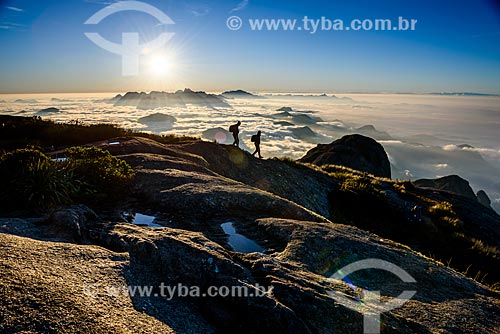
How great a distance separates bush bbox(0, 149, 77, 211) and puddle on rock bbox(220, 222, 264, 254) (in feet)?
14.1

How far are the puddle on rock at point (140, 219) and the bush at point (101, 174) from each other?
1.80 m

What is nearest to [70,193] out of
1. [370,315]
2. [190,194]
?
[190,194]

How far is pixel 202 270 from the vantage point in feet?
16.9

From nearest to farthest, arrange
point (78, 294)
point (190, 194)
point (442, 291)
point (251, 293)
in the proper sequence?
point (78, 294)
point (251, 293)
point (442, 291)
point (190, 194)

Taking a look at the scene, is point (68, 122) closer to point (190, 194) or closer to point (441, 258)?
point (190, 194)

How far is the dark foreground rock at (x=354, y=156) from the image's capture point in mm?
45688

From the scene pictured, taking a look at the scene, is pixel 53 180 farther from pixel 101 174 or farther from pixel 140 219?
pixel 140 219

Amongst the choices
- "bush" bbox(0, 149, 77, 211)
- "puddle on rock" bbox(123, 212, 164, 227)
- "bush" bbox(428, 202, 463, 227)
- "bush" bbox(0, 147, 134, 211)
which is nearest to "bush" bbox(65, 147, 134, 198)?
"bush" bbox(0, 147, 134, 211)

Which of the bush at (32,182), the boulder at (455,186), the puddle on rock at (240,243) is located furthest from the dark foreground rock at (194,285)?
the boulder at (455,186)

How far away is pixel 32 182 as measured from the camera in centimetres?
767

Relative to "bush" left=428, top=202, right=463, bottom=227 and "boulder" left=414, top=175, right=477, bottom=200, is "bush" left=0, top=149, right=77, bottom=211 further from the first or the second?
"boulder" left=414, top=175, right=477, bottom=200

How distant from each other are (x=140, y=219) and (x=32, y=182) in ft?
9.42

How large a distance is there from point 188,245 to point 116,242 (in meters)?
1.38

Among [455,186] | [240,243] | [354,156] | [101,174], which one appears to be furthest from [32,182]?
[455,186]
